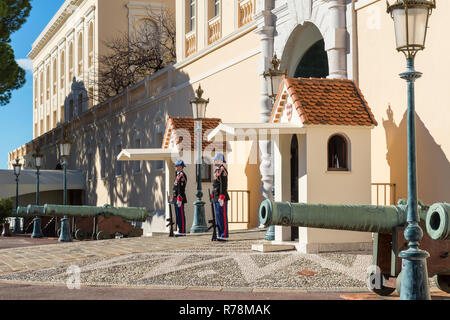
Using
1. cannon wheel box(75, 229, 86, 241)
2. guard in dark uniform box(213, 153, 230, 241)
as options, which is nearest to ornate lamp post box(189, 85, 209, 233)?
guard in dark uniform box(213, 153, 230, 241)

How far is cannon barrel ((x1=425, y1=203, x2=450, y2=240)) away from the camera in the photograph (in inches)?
268

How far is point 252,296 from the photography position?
8.26 m

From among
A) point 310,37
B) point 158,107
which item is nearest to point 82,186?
point 158,107

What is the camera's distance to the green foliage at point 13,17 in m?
31.6

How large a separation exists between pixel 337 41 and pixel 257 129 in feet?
14.9

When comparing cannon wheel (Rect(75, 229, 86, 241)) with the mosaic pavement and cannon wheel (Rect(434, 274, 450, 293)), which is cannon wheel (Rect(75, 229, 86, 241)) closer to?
the mosaic pavement

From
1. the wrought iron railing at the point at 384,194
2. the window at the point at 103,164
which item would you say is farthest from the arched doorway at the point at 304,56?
the window at the point at 103,164

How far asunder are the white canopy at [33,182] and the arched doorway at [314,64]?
2167 cm

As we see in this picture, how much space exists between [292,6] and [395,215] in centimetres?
1164

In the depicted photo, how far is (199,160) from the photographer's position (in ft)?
60.1

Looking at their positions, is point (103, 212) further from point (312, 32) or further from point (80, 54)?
point (80, 54)

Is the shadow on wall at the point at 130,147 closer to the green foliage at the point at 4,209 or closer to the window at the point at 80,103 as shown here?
the window at the point at 80,103

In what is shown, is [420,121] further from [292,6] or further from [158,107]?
[158,107]

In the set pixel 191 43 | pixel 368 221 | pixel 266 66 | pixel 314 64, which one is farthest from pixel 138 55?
pixel 368 221
